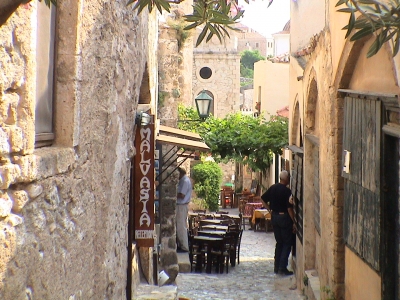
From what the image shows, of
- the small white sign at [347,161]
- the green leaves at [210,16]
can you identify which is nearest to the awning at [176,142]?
the small white sign at [347,161]

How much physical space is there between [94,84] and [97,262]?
1083 millimetres

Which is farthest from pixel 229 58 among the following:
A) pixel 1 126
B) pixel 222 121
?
pixel 1 126

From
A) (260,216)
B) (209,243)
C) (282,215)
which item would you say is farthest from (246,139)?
(260,216)

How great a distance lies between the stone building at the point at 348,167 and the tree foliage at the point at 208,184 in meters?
14.7

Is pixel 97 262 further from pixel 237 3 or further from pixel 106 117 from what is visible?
pixel 237 3

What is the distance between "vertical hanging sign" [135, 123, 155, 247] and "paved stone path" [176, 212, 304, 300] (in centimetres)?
212

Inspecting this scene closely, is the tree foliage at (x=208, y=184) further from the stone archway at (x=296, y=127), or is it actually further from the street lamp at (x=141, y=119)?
the street lamp at (x=141, y=119)

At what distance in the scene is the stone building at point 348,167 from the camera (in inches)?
205

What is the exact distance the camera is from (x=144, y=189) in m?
6.70

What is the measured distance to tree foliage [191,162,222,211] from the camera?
81.9 feet

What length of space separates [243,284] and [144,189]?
4865mm

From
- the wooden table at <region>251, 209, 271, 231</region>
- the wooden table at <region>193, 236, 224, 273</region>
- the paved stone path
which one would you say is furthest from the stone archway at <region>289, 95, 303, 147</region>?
the wooden table at <region>251, 209, 271, 231</region>

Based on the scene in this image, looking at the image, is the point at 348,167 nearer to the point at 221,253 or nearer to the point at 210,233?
the point at 221,253

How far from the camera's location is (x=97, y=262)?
4.13 metres
